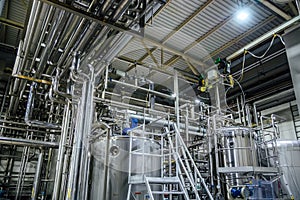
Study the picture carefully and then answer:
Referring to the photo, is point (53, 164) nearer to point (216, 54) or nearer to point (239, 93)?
point (216, 54)

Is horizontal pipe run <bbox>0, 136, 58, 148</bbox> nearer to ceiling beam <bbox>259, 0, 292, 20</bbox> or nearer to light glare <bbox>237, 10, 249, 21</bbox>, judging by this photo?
light glare <bbox>237, 10, 249, 21</bbox>

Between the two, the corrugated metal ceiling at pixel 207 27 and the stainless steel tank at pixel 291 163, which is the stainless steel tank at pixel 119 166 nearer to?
the corrugated metal ceiling at pixel 207 27

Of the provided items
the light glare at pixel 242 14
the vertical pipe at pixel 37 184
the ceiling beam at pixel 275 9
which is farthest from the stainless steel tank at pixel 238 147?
the vertical pipe at pixel 37 184

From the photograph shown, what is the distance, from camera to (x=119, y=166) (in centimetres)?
448

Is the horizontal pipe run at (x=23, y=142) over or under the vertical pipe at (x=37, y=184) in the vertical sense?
over

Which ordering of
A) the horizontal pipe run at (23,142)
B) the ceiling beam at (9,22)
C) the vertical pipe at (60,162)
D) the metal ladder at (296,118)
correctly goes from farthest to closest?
the metal ladder at (296,118) < the horizontal pipe run at (23,142) < the ceiling beam at (9,22) < the vertical pipe at (60,162)

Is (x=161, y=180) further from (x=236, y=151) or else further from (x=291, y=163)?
(x=291, y=163)

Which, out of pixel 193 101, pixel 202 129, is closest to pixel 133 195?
pixel 202 129

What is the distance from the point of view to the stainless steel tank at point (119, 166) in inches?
169

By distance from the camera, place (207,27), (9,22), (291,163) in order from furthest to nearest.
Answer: (291,163)
(207,27)
(9,22)

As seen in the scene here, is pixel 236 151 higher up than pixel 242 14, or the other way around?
pixel 242 14

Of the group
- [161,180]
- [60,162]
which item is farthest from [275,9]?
[60,162]

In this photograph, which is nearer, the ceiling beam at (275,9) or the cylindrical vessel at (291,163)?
the ceiling beam at (275,9)

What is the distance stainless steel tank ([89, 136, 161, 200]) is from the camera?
4289 mm
